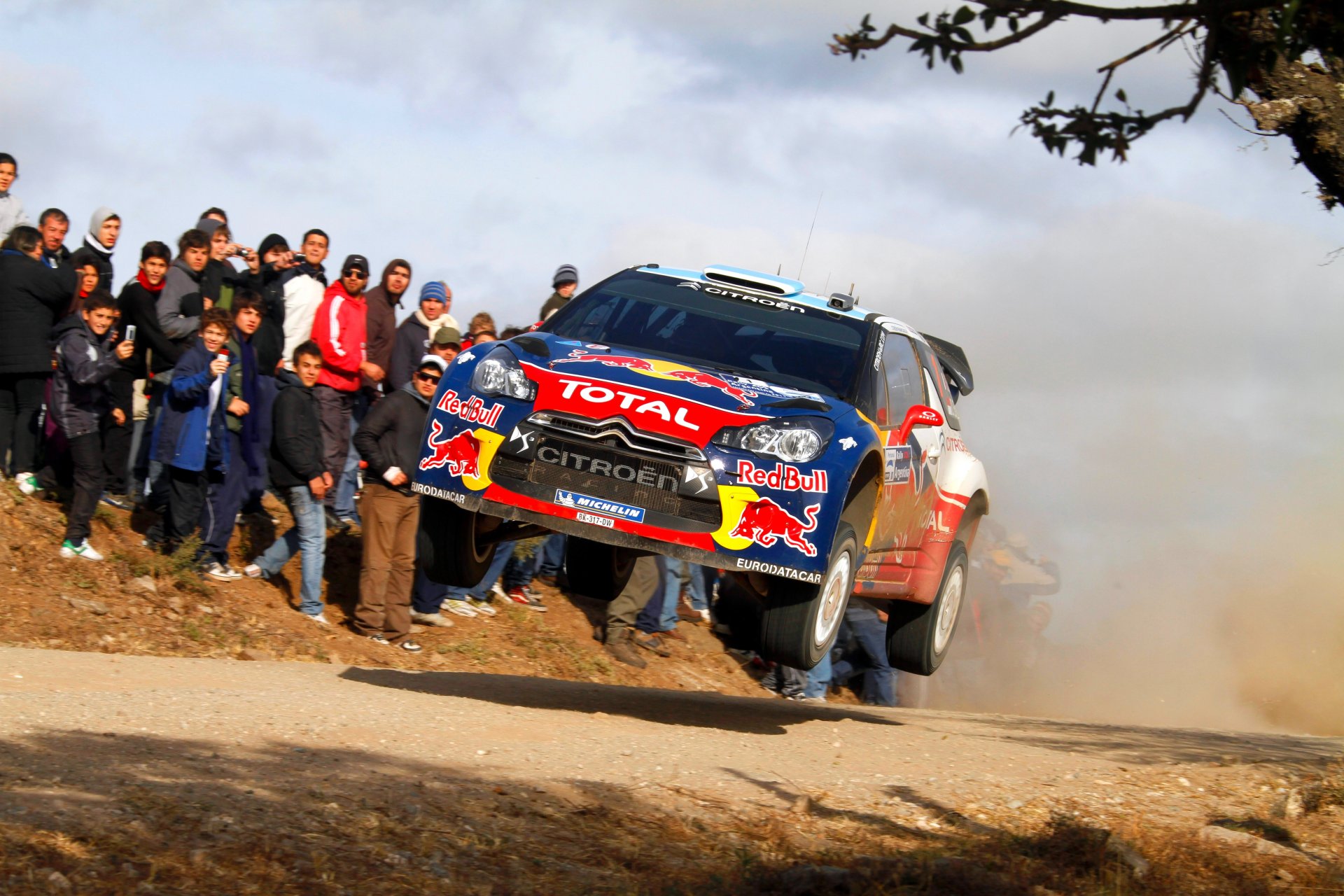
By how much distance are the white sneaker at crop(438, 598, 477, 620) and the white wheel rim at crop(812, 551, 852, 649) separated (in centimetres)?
560

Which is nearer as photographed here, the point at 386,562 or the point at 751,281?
the point at 751,281

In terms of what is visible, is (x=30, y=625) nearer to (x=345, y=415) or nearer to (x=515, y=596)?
(x=345, y=415)

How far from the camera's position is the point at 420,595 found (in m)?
11.9

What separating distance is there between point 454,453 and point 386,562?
4346 millimetres

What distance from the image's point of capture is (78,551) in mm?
10344

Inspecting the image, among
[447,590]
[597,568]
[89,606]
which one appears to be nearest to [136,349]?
[89,606]

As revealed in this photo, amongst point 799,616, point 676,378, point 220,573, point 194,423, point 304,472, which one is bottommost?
point 220,573

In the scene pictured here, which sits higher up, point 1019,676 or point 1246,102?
point 1246,102

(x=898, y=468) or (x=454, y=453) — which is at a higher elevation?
(x=898, y=468)

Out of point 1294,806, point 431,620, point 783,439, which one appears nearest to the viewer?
Answer: point 1294,806

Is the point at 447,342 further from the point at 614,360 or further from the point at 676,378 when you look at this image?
the point at 676,378

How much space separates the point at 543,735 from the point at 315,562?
15.5ft

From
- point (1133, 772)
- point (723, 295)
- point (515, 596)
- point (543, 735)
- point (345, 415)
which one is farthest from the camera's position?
point (515, 596)

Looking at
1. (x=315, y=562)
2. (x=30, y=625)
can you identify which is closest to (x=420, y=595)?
(x=315, y=562)
